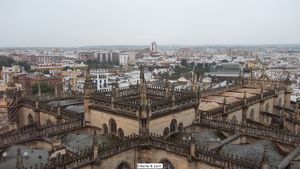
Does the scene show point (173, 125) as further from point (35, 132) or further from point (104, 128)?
point (35, 132)

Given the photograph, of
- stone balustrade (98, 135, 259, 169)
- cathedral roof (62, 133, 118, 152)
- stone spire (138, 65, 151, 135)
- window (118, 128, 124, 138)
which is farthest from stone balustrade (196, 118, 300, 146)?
cathedral roof (62, 133, 118, 152)

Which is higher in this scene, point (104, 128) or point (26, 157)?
point (104, 128)

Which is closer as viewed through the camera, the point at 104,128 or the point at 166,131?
the point at 166,131

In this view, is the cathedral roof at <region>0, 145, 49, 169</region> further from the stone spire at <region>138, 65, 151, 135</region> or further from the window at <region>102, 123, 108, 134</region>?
the stone spire at <region>138, 65, 151, 135</region>

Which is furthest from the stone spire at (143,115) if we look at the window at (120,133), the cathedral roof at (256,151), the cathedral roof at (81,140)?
the cathedral roof at (256,151)

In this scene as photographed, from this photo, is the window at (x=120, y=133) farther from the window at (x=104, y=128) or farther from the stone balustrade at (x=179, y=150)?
the stone balustrade at (x=179, y=150)

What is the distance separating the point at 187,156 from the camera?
91.8ft

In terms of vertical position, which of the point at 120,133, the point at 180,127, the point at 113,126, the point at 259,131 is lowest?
the point at 120,133

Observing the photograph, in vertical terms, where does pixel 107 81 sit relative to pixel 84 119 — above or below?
below

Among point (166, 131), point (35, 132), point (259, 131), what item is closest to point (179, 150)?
point (166, 131)

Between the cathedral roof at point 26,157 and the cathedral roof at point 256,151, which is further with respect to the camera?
the cathedral roof at point 256,151

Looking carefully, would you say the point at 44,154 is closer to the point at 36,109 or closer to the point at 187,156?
the point at 187,156

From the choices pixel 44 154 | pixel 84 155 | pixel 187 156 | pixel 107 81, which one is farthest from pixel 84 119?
pixel 107 81

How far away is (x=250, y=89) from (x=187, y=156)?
36923mm
